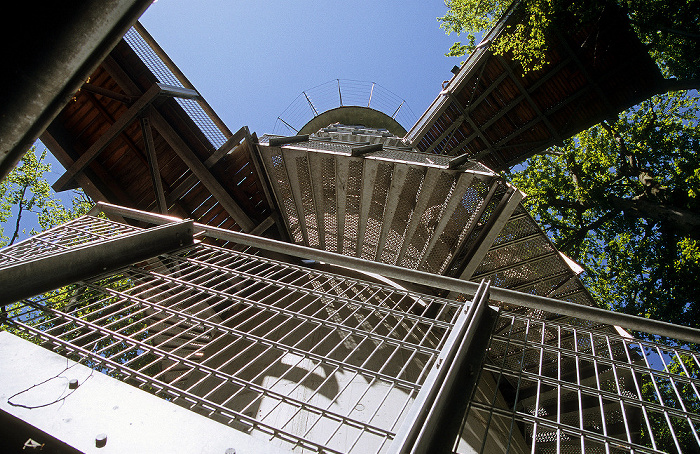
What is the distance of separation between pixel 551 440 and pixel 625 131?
14.0m

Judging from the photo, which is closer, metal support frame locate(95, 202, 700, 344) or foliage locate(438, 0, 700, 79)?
metal support frame locate(95, 202, 700, 344)

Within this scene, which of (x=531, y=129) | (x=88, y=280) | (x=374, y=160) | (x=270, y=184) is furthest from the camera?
(x=531, y=129)

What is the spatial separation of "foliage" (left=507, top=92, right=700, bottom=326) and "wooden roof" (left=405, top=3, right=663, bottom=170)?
270cm

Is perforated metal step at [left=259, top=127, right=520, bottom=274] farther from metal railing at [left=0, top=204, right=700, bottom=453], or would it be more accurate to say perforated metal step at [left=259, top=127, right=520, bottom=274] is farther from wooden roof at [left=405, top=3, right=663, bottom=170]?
wooden roof at [left=405, top=3, right=663, bottom=170]

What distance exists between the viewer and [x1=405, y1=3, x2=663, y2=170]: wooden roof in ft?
41.9

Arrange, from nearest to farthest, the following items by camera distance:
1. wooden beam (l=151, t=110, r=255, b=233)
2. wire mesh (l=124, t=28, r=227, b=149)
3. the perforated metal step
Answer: the perforated metal step → wire mesh (l=124, t=28, r=227, b=149) → wooden beam (l=151, t=110, r=255, b=233)

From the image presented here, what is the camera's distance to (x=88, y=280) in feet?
12.0

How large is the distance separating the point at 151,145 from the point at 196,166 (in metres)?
0.92

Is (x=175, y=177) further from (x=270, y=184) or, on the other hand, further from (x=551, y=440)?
(x=551, y=440)

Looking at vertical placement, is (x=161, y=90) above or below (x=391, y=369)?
above

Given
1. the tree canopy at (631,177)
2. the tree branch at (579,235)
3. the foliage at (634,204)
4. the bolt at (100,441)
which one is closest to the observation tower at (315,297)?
the bolt at (100,441)

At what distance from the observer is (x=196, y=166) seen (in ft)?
28.0

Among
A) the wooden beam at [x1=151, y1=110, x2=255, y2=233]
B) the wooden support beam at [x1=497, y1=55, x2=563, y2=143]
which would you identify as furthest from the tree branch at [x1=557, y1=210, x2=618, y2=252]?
the wooden beam at [x1=151, y1=110, x2=255, y2=233]

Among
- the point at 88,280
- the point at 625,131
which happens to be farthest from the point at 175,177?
the point at 625,131
